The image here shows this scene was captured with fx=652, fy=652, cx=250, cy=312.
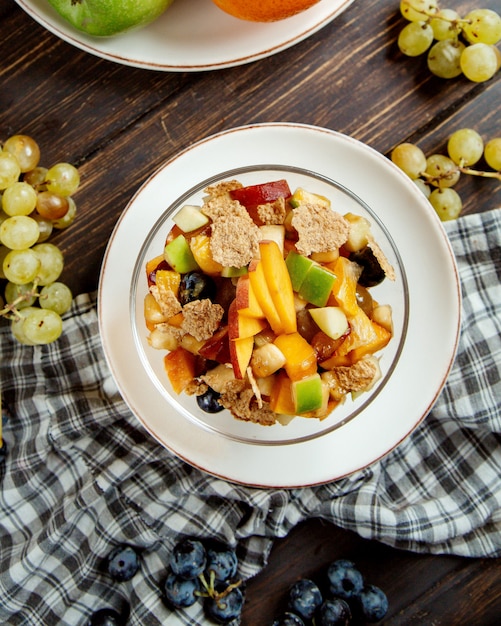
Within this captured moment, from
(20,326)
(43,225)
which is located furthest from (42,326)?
(43,225)

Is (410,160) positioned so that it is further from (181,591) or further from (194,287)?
(181,591)

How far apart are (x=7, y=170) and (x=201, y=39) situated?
0.43 metres

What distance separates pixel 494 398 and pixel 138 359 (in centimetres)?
70

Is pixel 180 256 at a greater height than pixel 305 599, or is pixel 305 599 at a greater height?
pixel 180 256

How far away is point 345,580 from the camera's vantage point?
133cm

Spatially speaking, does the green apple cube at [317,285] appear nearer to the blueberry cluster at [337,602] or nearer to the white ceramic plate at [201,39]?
the white ceramic plate at [201,39]

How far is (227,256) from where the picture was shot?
92 cm

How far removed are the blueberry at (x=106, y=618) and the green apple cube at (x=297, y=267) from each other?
807 millimetres

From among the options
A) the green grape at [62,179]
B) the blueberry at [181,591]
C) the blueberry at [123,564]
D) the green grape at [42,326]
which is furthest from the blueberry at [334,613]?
the green grape at [62,179]

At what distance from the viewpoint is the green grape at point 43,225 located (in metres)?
1.24

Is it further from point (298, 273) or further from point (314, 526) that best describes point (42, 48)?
point (314, 526)

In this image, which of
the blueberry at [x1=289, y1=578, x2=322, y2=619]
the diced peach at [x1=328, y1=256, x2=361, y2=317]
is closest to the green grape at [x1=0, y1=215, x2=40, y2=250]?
the diced peach at [x1=328, y1=256, x2=361, y2=317]

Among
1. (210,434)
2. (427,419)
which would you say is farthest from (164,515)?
(427,419)

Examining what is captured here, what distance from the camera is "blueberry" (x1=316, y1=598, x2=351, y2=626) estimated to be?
1314 millimetres
